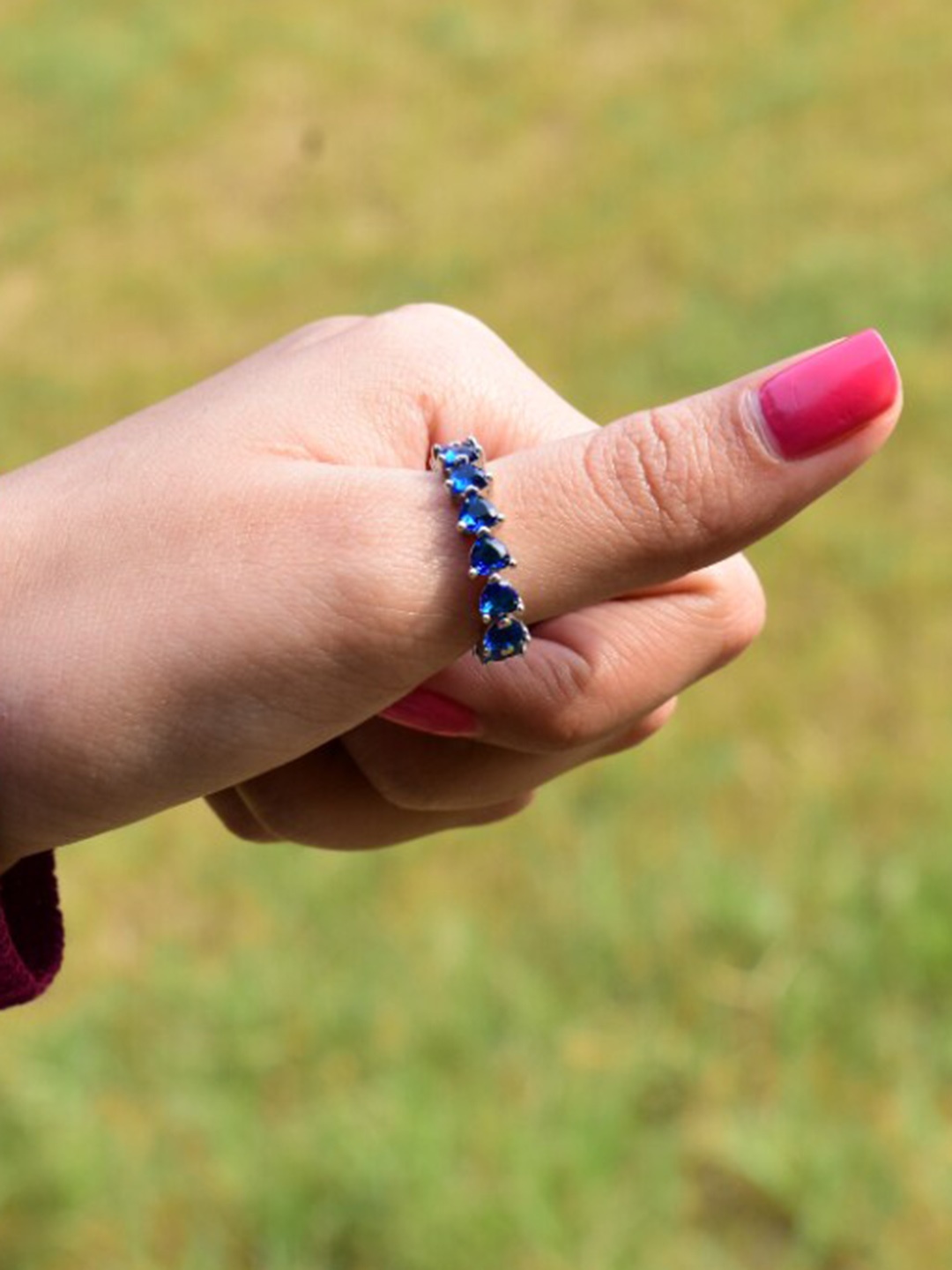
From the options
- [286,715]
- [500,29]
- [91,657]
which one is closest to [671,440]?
[286,715]

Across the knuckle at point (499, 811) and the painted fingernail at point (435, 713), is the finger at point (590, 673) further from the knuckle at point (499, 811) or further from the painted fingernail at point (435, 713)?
the knuckle at point (499, 811)

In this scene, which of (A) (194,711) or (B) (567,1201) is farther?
(B) (567,1201)

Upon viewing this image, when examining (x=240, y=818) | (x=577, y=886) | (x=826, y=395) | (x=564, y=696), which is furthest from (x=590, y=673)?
(x=577, y=886)

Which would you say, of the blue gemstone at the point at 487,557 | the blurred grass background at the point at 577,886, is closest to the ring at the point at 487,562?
the blue gemstone at the point at 487,557

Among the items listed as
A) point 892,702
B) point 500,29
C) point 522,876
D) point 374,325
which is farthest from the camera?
point 500,29

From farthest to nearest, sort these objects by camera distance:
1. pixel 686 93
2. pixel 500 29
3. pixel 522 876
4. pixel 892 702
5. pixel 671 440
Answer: pixel 500 29, pixel 686 93, pixel 892 702, pixel 522 876, pixel 671 440

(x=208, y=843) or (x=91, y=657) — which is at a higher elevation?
(x=208, y=843)

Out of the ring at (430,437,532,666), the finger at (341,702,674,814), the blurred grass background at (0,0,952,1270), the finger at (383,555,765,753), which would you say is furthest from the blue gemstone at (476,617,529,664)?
the blurred grass background at (0,0,952,1270)

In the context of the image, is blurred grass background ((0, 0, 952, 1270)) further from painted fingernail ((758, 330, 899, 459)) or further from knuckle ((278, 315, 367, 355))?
painted fingernail ((758, 330, 899, 459))

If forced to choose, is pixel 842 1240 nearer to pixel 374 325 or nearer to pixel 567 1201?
pixel 567 1201
